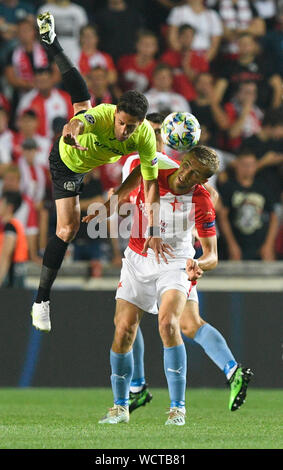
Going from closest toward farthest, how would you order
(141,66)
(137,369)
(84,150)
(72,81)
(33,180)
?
1. (84,150)
2. (72,81)
3. (137,369)
4. (33,180)
5. (141,66)

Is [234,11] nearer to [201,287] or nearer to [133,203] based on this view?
[201,287]

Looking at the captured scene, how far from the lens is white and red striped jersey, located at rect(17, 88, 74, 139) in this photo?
14.0 metres

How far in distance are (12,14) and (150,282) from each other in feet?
27.5

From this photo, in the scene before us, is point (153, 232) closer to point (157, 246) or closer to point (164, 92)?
point (157, 246)

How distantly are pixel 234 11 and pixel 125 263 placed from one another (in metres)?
8.37

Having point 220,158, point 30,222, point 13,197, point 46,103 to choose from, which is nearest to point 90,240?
point 30,222

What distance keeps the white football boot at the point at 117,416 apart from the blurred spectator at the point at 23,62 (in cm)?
761

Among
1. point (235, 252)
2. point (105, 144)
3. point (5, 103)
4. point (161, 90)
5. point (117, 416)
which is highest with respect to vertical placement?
point (161, 90)

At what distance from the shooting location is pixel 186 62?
48.6 ft

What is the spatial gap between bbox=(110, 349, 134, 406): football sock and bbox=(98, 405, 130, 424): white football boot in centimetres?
5

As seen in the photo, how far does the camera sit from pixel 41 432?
7059mm

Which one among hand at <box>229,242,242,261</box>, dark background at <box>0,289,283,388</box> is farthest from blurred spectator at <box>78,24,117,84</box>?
dark background at <box>0,289,283,388</box>

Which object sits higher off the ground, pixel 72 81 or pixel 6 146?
pixel 72 81

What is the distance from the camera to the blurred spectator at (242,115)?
14.3 m
